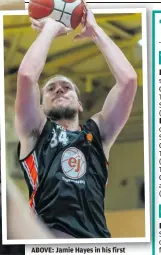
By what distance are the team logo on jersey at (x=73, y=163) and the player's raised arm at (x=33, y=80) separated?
0.38ft

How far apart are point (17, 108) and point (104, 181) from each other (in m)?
0.33

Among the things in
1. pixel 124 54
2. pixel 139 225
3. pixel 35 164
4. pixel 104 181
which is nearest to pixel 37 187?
pixel 35 164

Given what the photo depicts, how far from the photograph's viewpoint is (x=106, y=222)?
141cm

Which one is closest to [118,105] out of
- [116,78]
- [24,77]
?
[116,78]

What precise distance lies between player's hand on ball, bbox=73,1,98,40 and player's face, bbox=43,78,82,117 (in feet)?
0.47

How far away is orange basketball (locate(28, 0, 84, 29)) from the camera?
1376 millimetres

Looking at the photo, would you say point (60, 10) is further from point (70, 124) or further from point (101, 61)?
point (70, 124)

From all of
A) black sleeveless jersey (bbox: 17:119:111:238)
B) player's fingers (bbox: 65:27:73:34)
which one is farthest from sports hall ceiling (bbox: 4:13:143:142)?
black sleeveless jersey (bbox: 17:119:111:238)

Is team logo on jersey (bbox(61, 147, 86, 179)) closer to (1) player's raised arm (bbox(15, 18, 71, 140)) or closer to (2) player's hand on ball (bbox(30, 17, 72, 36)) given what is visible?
(1) player's raised arm (bbox(15, 18, 71, 140))

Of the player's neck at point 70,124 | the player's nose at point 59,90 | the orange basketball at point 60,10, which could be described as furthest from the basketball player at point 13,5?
the player's neck at point 70,124

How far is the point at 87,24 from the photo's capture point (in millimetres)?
1407

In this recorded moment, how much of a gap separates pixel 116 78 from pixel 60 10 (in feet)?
0.84

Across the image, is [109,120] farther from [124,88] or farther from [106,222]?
[106,222]

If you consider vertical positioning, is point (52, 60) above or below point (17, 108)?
above
